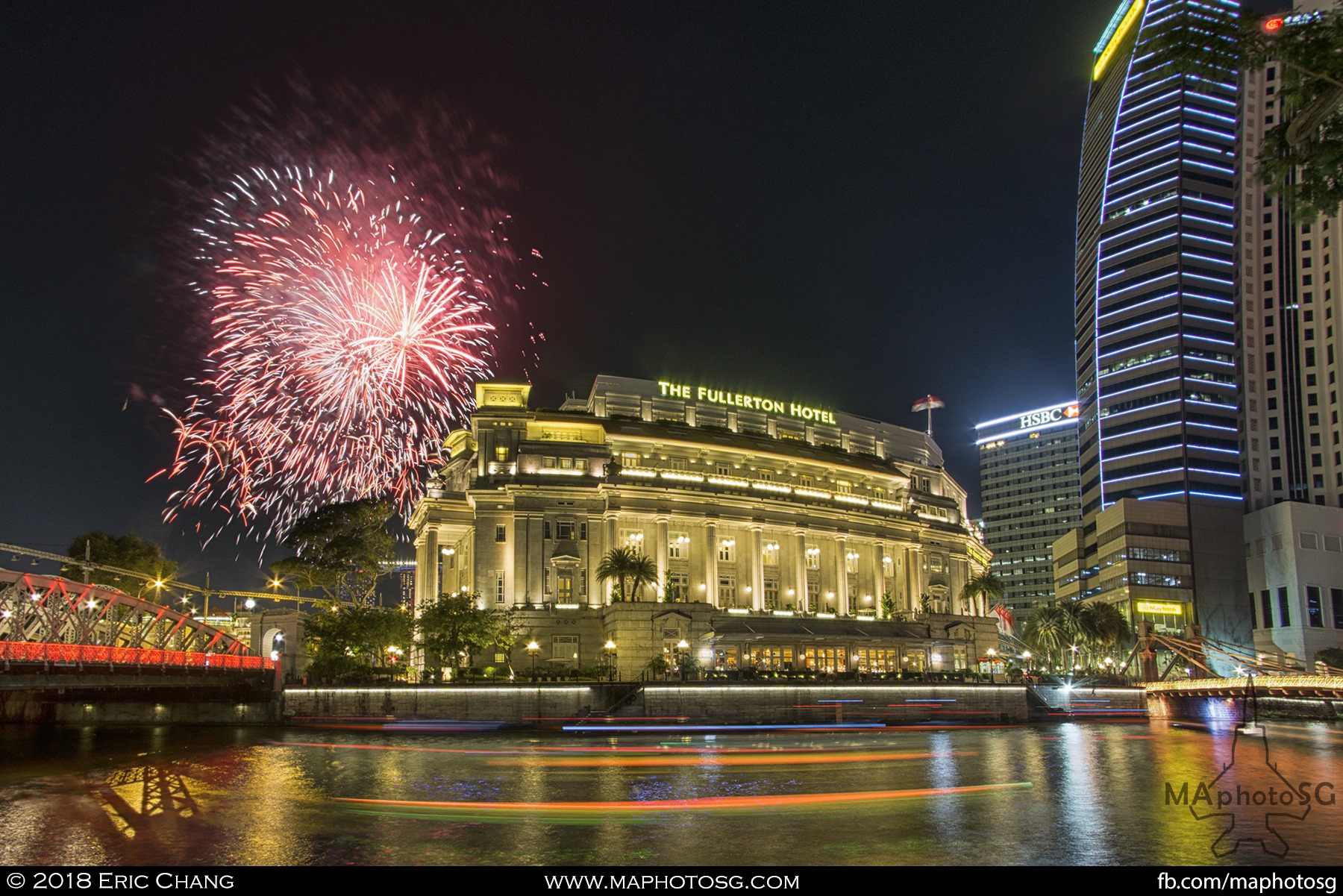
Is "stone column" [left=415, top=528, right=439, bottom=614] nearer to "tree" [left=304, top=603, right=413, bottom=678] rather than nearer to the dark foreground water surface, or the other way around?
"tree" [left=304, top=603, right=413, bottom=678]

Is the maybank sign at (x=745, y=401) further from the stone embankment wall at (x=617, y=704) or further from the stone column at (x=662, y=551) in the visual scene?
the stone embankment wall at (x=617, y=704)

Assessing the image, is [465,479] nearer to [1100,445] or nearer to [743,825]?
[743,825]

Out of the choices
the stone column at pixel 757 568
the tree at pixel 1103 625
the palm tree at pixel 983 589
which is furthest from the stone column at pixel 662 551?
the tree at pixel 1103 625

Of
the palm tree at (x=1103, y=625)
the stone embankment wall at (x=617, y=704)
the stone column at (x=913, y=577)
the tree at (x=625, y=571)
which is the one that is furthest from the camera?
the stone column at (x=913, y=577)

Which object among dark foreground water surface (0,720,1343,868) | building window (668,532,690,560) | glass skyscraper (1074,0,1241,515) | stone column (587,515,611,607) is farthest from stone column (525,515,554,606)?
glass skyscraper (1074,0,1241,515)

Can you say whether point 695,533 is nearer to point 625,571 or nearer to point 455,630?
point 625,571
